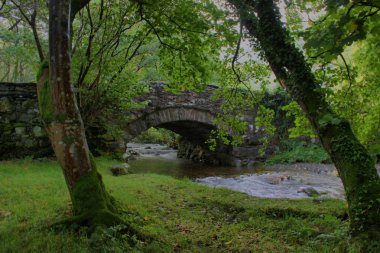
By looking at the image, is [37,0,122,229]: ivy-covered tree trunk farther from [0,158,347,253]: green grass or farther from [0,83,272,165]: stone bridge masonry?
[0,83,272,165]: stone bridge masonry

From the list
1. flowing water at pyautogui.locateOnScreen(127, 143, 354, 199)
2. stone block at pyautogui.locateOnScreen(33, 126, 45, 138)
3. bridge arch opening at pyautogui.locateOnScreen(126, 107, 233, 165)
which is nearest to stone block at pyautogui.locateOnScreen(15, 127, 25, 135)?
stone block at pyautogui.locateOnScreen(33, 126, 45, 138)

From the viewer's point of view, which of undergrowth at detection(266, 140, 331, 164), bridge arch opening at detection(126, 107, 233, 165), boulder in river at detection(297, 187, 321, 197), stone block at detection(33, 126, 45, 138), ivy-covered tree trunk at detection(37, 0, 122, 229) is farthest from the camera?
undergrowth at detection(266, 140, 331, 164)

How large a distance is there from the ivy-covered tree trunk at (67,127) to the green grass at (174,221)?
298 mm

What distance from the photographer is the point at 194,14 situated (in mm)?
4645

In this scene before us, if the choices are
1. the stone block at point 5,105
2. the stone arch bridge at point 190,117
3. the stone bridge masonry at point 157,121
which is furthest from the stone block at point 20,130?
the stone arch bridge at point 190,117

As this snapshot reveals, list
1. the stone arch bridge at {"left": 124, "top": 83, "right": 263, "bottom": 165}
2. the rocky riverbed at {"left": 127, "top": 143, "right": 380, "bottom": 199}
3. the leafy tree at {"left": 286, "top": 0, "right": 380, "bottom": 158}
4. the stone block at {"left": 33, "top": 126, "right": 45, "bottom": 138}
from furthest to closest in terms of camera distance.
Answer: the stone arch bridge at {"left": 124, "top": 83, "right": 263, "bottom": 165} → the stone block at {"left": 33, "top": 126, "right": 45, "bottom": 138} → the rocky riverbed at {"left": 127, "top": 143, "right": 380, "bottom": 199} → the leafy tree at {"left": 286, "top": 0, "right": 380, "bottom": 158}

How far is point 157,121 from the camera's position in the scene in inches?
451

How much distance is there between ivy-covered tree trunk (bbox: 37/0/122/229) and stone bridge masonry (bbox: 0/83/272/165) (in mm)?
4287

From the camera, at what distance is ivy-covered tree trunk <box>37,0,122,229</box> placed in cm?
304

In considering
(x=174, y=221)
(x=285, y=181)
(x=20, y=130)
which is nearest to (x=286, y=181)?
(x=285, y=181)

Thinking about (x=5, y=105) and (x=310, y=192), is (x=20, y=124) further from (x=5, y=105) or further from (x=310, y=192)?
(x=310, y=192)

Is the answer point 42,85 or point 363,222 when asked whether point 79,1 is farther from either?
point 363,222

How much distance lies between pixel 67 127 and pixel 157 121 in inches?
330

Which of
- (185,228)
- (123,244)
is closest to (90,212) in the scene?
(123,244)
